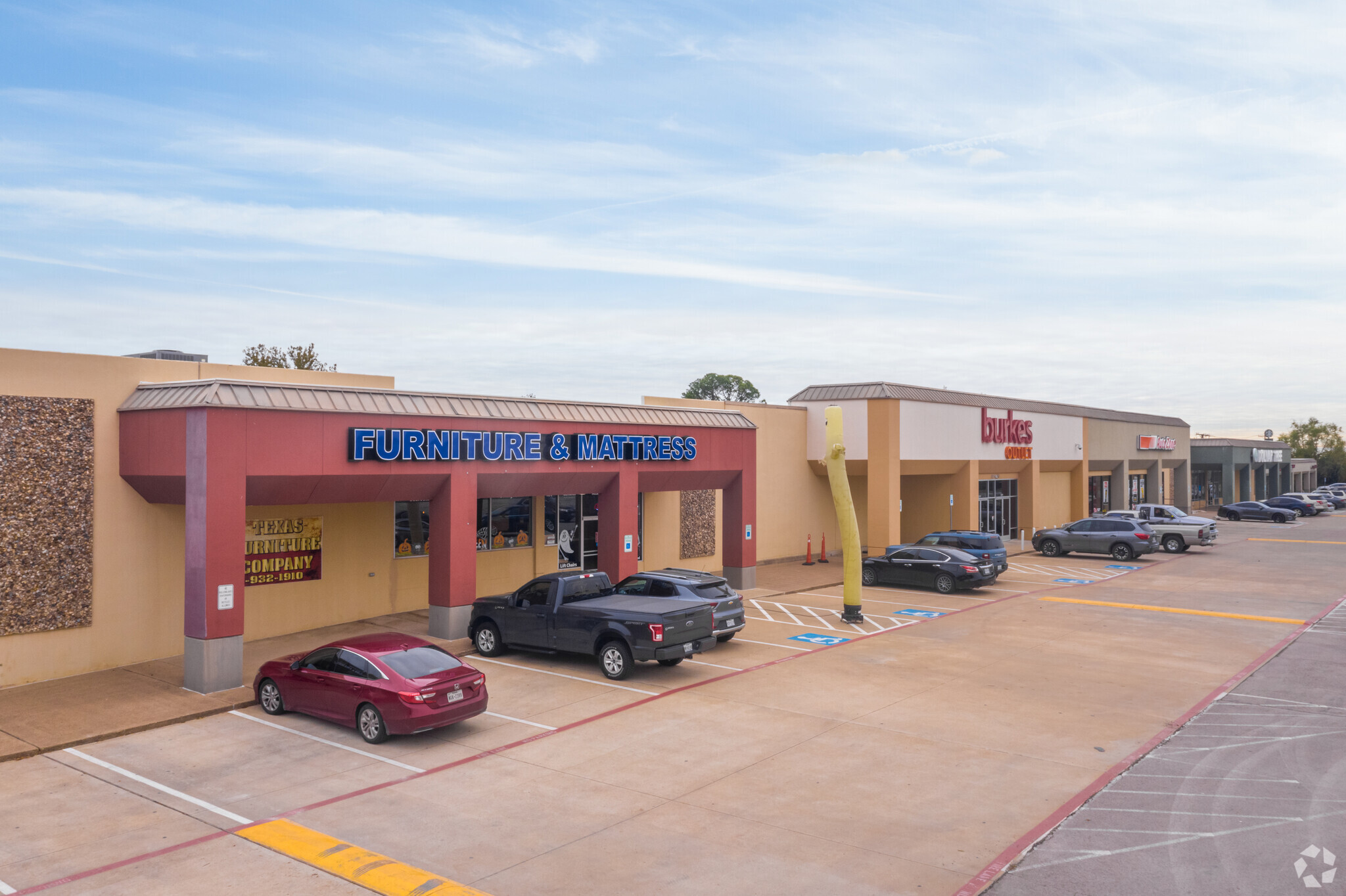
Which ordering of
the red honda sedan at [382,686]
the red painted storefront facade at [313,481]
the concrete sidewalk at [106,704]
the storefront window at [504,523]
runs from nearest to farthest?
the red honda sedan at [382,686] < the concrete sidewalk at [106,704] < the red painted storefront facade at [313,481] < the storefront window at [504,523]

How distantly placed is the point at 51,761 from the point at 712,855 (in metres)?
9.27

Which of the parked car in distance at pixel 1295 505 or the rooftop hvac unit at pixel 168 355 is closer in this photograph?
the rooftop hvac unit at pixel 168 355

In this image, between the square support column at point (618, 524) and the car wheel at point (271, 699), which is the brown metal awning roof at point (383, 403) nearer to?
the square support column at point (618, 524)

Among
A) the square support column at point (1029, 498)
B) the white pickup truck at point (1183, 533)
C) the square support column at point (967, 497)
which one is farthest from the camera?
the square support column at point (1029, 498)

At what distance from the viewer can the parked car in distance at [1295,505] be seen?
6322cm

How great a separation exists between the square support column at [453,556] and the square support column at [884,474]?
18453 mm

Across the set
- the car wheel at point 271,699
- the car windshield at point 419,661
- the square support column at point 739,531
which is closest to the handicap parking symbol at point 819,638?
the square support column at point 739,531

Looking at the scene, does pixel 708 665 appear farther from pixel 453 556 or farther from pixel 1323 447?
pixel 1323 447

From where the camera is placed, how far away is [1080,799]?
35.0 feet

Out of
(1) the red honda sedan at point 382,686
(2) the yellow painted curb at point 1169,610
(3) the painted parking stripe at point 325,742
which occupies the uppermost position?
(1) the red honda sedan at point 382,686

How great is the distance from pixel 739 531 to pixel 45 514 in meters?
16.9

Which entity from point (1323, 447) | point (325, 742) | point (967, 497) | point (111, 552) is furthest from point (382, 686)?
point (1323, 447)

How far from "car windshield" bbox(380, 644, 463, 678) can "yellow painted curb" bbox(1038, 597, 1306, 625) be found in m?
18.4

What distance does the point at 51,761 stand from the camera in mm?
12352
